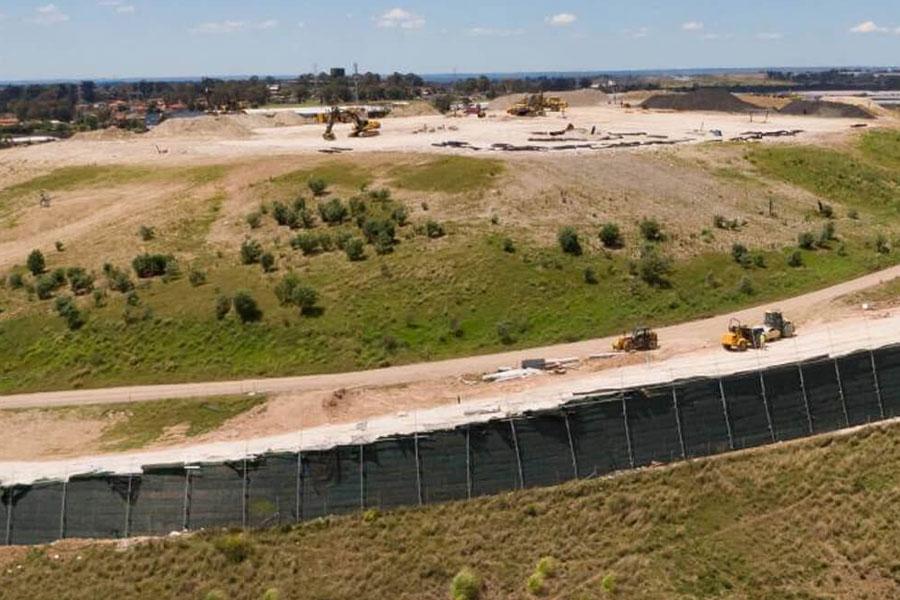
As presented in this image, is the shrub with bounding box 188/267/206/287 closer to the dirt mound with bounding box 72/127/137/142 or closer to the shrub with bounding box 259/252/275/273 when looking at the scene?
the shrub with bounding box 259/252/275/273

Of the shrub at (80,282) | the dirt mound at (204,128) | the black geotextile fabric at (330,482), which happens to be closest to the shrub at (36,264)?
the shrub at (80,282)

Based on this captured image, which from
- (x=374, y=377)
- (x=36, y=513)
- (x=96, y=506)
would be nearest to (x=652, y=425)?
(x=374, y=377)

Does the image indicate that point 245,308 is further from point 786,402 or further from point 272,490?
point 786,402

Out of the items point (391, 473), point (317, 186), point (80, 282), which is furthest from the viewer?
point (317, 186)

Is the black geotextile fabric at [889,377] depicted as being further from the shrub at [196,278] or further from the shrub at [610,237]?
Answer: the shrub at [196,278]

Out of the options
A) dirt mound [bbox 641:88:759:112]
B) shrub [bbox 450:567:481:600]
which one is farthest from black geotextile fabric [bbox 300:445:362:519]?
dirt mound [bbox 641:88:759:112]
